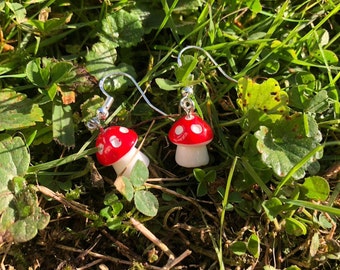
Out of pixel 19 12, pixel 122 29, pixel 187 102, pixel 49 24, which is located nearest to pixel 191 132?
pixel 187 102

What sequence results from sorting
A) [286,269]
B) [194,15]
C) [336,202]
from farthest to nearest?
1. [194,15]
2. [336,202]
3. [286,269]

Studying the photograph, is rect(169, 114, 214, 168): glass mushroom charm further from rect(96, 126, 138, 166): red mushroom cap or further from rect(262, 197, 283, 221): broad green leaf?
rect(262, 197, 283, 221): broad green leaf

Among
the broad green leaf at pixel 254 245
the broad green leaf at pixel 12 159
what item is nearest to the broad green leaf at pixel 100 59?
the broad green leaf at pixel 12 159

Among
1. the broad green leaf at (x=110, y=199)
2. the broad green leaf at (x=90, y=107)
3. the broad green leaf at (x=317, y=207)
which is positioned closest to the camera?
the broad green leaf at (x=317, y=207)

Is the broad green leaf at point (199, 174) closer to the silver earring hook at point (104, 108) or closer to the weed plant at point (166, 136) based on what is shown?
the weed plant at point (166, 136)

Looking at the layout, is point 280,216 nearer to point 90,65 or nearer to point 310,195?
point 310,195

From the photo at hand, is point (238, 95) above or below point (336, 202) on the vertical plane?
above

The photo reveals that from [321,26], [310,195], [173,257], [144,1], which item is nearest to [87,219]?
[173,257]

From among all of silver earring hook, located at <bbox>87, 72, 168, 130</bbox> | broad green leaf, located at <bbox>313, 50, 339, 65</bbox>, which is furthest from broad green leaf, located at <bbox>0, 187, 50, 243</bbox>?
broad green leaf, located at <bbox>313, 50, 339, 65</bbox>
